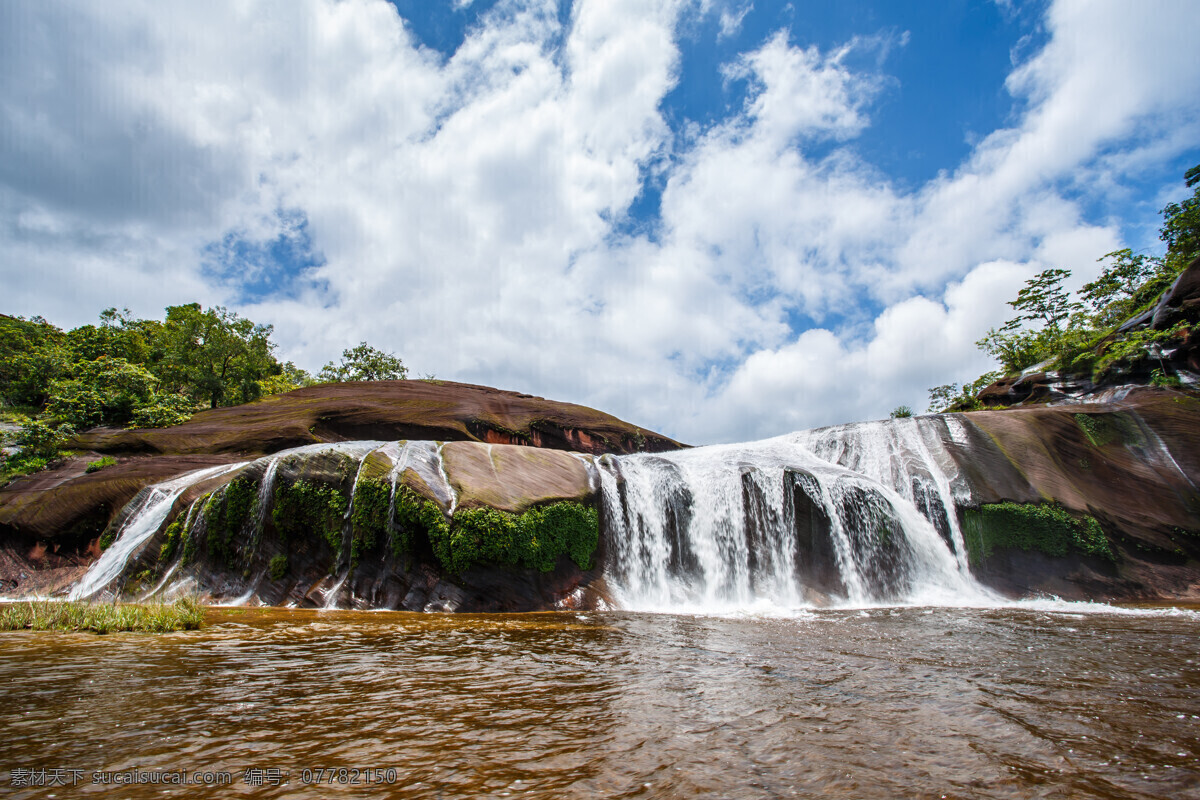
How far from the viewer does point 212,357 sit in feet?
131

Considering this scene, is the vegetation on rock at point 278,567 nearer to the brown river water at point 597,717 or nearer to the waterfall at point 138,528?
the waterfall at point 138,528

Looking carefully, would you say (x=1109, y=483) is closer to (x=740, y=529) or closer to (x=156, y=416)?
(x=740, y=529)

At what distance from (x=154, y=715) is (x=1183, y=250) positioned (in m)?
52.5

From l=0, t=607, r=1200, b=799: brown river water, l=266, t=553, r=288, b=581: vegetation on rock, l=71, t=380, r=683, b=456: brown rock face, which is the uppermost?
l=71, t=380, r=683, b=456: brown rock face

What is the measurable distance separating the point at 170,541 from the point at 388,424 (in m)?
13.9

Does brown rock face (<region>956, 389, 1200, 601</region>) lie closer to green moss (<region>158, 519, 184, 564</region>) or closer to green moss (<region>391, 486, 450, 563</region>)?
green moss (<region>391, 486, 450, 563</region>)

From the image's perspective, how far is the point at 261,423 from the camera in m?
26.4

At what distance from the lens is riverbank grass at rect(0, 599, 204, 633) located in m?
8.63

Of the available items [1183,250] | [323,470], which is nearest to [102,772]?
[323,470]

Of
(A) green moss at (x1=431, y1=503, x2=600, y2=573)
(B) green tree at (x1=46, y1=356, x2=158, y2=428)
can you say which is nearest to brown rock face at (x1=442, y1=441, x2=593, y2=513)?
(A) green moss at (x1=431, y1=503, x2=600, y2=573)

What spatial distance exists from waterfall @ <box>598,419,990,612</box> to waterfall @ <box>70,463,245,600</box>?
14421 millimetres

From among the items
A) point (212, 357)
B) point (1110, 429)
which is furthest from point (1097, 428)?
point (212, 357)

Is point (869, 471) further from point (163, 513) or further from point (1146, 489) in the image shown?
point (163, 513)

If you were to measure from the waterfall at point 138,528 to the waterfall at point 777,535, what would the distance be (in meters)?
14.4
